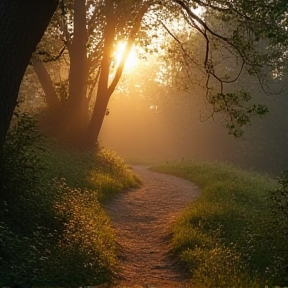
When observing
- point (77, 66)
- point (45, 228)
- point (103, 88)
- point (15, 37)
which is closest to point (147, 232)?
point (45, 228)

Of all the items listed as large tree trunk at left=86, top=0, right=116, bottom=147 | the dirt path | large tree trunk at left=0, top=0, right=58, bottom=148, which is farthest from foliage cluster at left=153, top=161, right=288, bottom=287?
large tree trunk at left=86, top=0, right=116, bottom=147

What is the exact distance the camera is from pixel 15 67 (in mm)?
6797

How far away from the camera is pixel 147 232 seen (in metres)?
11.2

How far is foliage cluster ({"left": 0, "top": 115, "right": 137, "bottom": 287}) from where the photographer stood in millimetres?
6543

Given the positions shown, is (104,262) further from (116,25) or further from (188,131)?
(188,131)

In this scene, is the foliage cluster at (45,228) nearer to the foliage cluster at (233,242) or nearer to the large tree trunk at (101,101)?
the foliage cluster at (233,242)

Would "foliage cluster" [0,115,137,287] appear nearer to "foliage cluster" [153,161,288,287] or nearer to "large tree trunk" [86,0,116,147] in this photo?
"foliage cluster" [153,161,288,287]

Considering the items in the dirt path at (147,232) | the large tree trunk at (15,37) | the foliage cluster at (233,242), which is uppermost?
the large tree trunk at (15,37)

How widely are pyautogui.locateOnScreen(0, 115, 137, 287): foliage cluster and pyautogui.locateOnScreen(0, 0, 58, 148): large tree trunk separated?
182 centimetres

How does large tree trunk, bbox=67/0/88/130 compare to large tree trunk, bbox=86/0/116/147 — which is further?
large tree trunk, bbox=86/0/116/147

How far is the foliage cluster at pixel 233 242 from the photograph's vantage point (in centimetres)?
741

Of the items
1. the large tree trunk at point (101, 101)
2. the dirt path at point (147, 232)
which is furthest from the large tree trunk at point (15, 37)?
the large tree trunk at point (101, 101)

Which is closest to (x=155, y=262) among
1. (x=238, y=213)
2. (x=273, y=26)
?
(x=238, y=213)

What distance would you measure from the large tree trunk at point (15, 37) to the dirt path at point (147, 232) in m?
3.71
